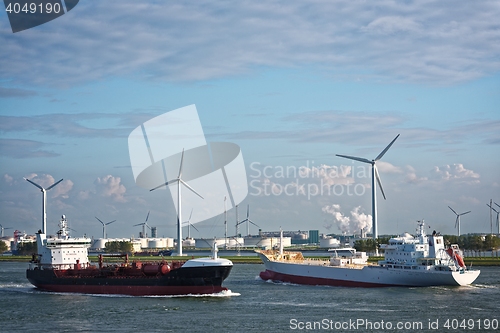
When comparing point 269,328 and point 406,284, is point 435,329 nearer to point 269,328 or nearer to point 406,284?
point 269,328

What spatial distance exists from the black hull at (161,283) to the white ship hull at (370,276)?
64.0 ft

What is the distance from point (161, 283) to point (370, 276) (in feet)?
87.2

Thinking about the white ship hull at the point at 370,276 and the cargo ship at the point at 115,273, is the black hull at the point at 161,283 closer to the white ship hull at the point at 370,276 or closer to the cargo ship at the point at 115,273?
the cargo ship at the point at 115,273

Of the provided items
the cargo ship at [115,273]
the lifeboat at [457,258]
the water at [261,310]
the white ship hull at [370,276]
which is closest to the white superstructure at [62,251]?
the cargo ship at [115,273]

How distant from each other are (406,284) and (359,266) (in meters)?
7.20

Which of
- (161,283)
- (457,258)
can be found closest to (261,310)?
(161,283)

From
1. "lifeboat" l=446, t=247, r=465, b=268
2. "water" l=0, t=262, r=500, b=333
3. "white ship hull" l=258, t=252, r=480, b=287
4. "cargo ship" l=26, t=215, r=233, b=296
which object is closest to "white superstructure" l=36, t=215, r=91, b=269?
"cargo ship" l=26, t=215, r=233, b=296

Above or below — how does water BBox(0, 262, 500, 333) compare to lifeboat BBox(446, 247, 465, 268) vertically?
below

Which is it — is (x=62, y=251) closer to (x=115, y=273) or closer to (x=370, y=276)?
(x=115, y=273)

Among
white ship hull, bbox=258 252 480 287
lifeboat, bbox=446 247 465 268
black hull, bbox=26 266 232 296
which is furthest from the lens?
lifeboat, bbox=446 247 465 268

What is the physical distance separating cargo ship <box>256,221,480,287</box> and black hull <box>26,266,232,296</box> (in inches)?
774

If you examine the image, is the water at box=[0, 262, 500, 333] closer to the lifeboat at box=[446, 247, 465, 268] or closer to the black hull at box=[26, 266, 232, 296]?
the black hull at box=[26, 266, 232, 296]

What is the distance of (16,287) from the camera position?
84125 mm

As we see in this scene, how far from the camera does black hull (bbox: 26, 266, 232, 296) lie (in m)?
69.4
